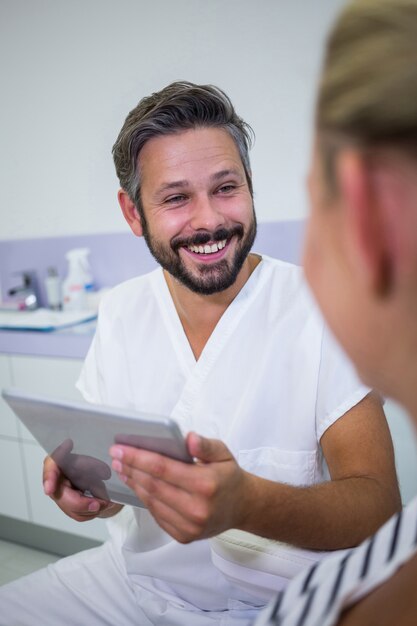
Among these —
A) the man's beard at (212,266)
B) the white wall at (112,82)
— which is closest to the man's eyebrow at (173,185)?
the man's beard at (212,266)

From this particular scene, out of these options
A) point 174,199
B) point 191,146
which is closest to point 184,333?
point 174,199

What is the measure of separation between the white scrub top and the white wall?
79cm

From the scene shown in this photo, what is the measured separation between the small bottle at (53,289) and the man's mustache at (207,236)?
1.21 m

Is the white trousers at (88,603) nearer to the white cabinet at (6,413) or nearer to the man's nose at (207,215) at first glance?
the man's nose at (207,215)

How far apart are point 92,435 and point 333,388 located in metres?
0.46

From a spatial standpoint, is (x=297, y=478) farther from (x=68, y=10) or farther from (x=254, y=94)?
(x=68, y=10)

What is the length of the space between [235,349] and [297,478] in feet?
0.89

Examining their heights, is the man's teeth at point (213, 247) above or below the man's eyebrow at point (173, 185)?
below

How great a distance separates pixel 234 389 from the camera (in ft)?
4.00

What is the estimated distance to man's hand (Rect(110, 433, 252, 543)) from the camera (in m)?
0.79

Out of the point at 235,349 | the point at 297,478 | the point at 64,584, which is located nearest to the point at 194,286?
the point at 235,349

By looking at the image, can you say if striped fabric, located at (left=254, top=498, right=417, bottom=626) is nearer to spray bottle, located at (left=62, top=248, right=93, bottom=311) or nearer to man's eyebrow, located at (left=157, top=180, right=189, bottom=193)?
man's eyebrow, located at (left=157, top=180, right=189, bottom=193)

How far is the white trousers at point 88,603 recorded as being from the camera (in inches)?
43.7

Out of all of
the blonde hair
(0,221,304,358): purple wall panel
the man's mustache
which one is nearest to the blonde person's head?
the blonde hair
